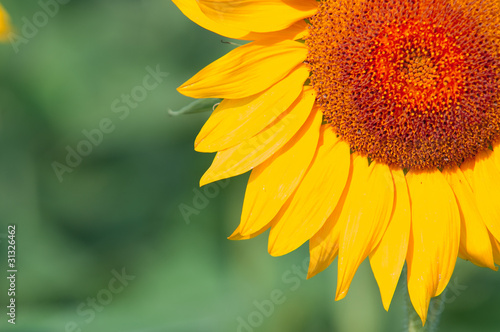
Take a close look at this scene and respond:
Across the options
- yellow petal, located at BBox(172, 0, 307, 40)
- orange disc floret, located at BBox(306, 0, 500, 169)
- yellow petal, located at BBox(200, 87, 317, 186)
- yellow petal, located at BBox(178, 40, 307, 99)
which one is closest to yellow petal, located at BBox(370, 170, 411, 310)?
orange disc floret, located at BBox(306, 0, 500, 169)

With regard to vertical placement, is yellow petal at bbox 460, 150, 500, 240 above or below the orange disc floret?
below

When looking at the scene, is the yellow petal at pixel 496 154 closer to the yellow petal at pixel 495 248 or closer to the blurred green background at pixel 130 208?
the yellow petal at pixel 495 248

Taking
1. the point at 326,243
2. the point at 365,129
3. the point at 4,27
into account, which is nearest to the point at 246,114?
the point at 365,129

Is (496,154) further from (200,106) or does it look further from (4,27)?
(4,27)

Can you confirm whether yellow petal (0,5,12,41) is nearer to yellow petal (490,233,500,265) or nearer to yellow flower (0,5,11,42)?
yellow flower (0,5,11,42)

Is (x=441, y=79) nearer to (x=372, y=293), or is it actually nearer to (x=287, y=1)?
(x=287, y=1)

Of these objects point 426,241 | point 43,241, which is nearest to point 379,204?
point 426,241
